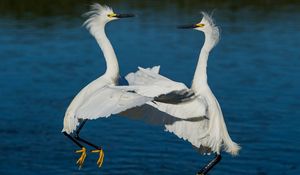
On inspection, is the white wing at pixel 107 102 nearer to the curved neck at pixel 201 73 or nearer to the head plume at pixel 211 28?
the curved neck at pixel 201 73

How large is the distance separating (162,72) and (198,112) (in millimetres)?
9202

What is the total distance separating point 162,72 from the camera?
61.2ft

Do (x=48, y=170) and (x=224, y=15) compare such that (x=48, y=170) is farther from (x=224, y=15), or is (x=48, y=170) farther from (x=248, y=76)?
(x=224, y=15)

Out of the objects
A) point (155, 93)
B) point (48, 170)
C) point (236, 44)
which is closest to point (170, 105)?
point (155, 93)

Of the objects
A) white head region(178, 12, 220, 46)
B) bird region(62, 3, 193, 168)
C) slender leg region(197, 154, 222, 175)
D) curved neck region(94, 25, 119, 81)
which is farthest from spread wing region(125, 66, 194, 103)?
slender leg region(197, 154, 222, 175)

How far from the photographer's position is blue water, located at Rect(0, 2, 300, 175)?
13.4 meters

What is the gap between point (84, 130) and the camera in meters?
15.0

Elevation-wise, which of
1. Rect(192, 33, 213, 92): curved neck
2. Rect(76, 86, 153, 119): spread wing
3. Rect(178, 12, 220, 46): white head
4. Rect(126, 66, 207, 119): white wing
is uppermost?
Rect(178, 12, 220, 46): white head

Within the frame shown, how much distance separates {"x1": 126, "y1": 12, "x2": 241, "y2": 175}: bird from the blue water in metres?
2.63

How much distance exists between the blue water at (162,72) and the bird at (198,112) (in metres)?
2.63

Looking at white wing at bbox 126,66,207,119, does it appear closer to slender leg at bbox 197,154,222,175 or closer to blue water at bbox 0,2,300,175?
slender leg at bbox 197,154,222,175

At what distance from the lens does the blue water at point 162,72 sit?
1341 cm

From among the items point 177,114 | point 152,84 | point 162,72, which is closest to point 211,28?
point 152,84

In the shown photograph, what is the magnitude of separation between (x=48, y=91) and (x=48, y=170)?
4.68 metres
